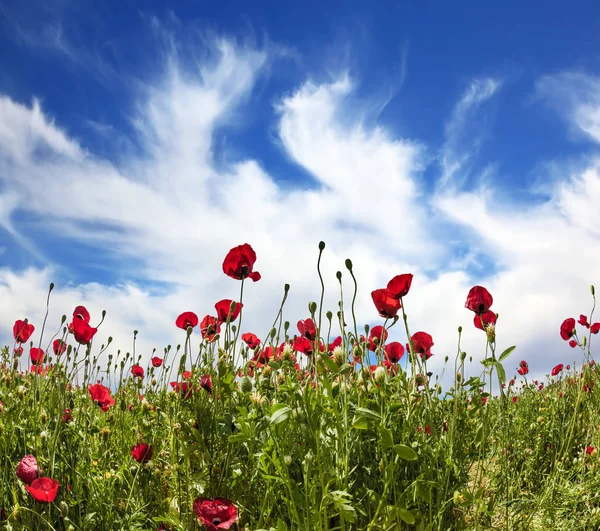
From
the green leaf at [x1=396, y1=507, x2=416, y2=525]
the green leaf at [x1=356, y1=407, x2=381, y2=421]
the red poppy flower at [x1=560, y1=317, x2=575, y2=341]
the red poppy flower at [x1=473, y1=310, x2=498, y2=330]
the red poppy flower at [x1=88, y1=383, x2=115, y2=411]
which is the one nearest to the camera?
the green leaf at [x1=356, y1=407, x2=381, y2=421]

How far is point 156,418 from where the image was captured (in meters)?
3.34

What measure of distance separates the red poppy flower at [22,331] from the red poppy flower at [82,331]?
1.05m

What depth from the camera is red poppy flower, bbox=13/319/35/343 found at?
353 cm

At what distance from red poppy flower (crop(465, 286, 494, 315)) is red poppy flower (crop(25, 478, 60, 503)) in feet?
5.89

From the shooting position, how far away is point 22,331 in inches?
144

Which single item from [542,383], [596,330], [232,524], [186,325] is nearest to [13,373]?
[186,325]

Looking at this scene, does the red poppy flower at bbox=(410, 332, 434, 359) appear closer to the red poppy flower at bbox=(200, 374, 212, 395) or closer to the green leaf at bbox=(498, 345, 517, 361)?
the green leaf at bbox=(498, 345, 517, 361)

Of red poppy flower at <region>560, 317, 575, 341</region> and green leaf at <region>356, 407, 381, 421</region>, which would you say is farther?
red poppy flower at <region>560, 317, 575, 341</region>

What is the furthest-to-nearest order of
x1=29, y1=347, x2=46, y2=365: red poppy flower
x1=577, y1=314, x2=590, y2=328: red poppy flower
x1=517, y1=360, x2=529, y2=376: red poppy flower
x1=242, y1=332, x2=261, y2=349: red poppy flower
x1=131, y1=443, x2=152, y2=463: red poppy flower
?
x1=517, y1=360, x2=529, y2=376: red poppy flower → x1=577, y1=314, x2=590, y2=328: red poppy flower → x1=29, y1=347, x2=46, y2=365: red poppy flower → x1=242, y1=332, x2=261, y2=349: red poppy flower → x1=131, y1=443, x2=152, y2=463: red poppy flower

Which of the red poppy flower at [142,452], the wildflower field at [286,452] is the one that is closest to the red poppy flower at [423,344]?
the wildflower field at [286,452]

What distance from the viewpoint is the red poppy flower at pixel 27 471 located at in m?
2.08

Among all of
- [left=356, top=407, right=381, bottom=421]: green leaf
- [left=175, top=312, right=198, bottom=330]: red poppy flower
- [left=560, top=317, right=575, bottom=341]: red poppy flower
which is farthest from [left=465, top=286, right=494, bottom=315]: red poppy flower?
[left=560, top=317, right=575, bottom=341]: red poppy flower

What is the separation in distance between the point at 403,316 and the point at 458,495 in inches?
27.7

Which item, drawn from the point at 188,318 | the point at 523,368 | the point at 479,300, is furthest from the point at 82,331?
the point at 523,368
